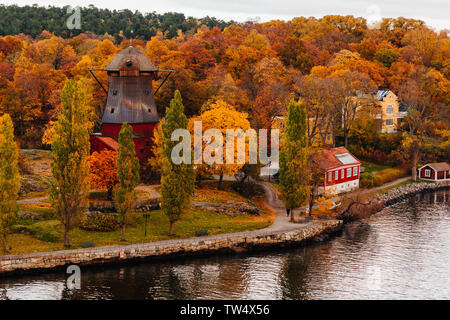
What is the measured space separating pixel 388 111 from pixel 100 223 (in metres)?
59.9

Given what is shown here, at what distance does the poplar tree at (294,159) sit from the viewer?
188 ft

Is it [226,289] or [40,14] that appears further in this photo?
[40,14]

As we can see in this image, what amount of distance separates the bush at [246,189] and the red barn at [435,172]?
97.3 feet

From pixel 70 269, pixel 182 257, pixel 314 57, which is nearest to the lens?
pixel 70 269

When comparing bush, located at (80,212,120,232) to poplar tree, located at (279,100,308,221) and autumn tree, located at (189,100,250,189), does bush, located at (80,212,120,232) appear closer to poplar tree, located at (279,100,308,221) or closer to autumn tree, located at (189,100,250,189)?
autumn tree, located at (189,100,250,189)

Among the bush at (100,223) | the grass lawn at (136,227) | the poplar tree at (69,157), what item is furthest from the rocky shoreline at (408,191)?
the poplar tree at (69,157)

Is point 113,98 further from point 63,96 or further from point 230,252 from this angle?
point 230,252

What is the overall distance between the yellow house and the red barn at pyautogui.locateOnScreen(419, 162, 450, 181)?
12.0 m

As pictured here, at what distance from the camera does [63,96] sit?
47969 millimetres

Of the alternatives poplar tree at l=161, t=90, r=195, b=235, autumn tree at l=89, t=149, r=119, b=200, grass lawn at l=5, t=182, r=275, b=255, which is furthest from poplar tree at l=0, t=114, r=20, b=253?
poplar tree at l=161, t=90, r=195, b=235

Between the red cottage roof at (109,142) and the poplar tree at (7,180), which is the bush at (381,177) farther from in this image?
the poplar tree at (7,180)

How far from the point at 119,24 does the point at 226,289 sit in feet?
411

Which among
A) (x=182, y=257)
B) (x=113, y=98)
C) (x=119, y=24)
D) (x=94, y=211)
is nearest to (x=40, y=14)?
(x=119, y=24)

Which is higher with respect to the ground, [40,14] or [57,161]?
[40,14]
